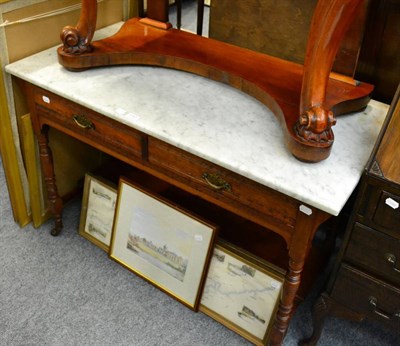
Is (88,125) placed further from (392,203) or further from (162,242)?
(392,203)

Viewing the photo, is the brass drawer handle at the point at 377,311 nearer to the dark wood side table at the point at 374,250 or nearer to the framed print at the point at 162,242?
the dark wood side table at the point at 374,250

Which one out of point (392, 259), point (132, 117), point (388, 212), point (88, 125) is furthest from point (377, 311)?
point (88, 125)

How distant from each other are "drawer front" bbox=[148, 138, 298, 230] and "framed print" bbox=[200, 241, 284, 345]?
0.32 m

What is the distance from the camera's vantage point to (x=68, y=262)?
5.97ft

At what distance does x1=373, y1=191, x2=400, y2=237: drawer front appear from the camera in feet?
3.59

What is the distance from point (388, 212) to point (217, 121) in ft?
1.66

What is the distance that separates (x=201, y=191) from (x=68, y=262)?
2.53 feet

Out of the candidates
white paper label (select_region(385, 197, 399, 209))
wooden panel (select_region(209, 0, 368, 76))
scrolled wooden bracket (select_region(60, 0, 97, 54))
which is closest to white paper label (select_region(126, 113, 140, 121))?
scrolled wooden bracket (select_region(60, 0, 97, 54))

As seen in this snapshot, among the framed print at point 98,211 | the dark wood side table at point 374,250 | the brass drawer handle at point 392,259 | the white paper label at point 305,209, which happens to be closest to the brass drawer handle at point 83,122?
the framed print at point 98,211

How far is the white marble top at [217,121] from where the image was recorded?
1146 mm

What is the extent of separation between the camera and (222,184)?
4.12 ft

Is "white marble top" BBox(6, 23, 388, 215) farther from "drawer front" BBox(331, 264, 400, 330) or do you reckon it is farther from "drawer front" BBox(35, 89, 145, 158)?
"drawer front" BBox(331, 264, 400, 330)

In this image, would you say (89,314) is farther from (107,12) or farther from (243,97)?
(107,12)

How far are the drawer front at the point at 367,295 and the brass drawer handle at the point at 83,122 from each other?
2.80 ft
